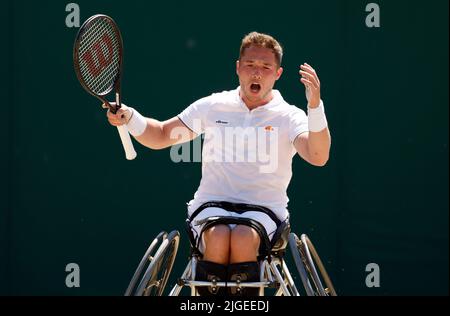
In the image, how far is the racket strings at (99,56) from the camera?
4293 mm

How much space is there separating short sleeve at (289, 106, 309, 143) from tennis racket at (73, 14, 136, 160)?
71 cm

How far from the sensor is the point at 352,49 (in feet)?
18.2

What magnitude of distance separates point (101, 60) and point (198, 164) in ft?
4.39

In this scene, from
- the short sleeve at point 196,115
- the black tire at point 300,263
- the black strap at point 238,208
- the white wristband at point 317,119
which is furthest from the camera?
the short sleeve at point 196,115

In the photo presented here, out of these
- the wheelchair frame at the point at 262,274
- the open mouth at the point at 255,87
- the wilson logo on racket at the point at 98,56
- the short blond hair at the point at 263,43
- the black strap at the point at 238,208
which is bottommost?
the wheelchair frame at the point at 262,274

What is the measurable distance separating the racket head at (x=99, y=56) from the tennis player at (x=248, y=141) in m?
0.15

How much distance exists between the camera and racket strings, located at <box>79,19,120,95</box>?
14.1 ft

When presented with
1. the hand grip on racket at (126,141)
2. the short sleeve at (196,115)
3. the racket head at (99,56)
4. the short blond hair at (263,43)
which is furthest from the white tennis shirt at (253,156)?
the racket head at (99,56)

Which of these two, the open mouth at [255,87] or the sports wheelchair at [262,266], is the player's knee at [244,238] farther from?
the open mouth at [255,87]

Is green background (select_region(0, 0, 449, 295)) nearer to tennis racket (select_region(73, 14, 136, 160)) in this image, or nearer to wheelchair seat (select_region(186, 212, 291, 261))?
tennis racket (select_region(73, 14, 136, 160))

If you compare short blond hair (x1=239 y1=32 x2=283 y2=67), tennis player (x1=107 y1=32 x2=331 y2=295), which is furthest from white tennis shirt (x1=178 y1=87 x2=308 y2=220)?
short blond hair (x1=239 y1=32 x2=283 y2=67)
